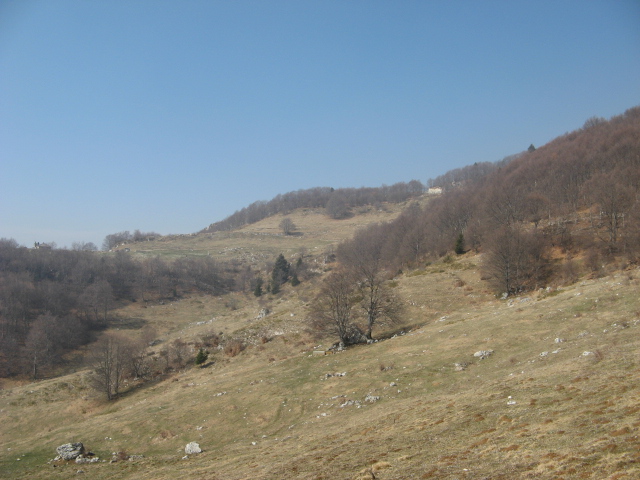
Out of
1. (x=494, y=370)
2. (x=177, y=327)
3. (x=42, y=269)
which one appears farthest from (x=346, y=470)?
(x=42, y=269)

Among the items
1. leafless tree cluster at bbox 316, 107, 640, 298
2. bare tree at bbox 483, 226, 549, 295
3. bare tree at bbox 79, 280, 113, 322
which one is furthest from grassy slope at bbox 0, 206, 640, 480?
bare tree at bbox 79, 280, 113, 322

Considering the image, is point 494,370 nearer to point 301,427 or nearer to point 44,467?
point 301,427

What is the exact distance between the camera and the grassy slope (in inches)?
389

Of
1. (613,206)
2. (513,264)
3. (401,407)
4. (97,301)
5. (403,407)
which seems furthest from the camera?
(97,301)

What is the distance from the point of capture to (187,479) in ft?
47.9

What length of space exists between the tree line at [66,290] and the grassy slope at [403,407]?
103 feet

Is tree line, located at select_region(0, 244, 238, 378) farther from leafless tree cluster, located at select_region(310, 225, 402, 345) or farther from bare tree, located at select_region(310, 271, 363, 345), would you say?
leafless tree cluster, located at select_region(310, 225, 402, 345)

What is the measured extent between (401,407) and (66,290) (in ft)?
358

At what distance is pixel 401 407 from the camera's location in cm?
1834

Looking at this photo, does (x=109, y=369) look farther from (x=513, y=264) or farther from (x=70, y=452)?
(x=513, y=264)

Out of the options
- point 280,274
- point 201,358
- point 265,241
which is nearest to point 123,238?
point 265,241

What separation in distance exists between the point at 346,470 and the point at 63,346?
276ft

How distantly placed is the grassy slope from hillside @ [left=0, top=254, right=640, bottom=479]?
8 centimetres

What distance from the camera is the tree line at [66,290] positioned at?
2788 inches
